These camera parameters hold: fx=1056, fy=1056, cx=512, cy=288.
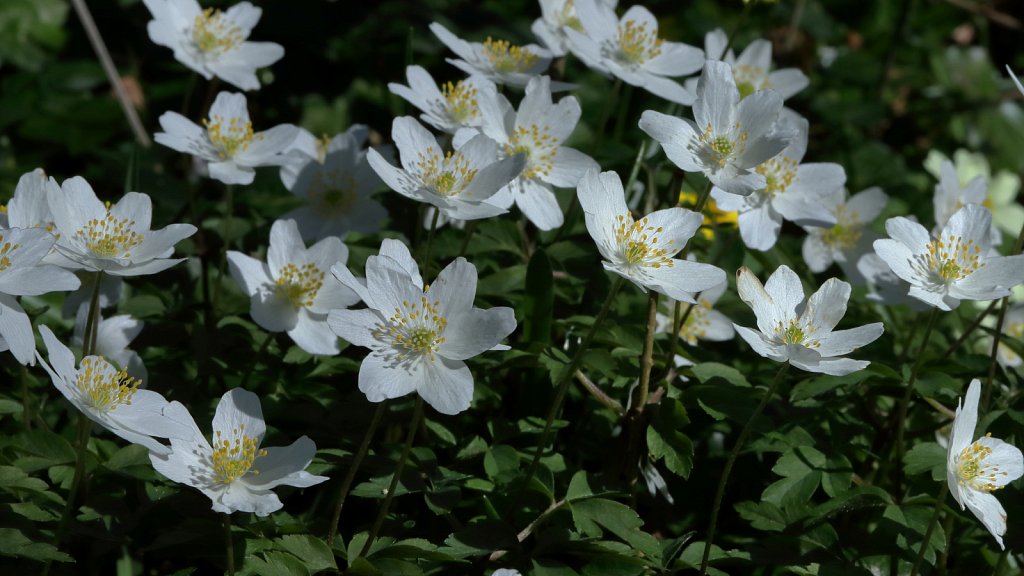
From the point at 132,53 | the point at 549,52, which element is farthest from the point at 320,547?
the point at 132,53

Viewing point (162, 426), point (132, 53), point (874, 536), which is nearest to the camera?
point (162, 426)

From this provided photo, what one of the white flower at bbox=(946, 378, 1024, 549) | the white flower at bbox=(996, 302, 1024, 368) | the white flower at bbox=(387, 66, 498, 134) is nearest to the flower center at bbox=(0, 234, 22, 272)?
the white flower at bbox=(387, 66, 498, 134)

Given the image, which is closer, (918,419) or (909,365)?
(909,365)

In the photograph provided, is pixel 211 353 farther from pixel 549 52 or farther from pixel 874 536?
pixel 874 536

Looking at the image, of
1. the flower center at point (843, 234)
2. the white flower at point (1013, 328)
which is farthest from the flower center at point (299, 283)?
the white flower at point (1013, 328)

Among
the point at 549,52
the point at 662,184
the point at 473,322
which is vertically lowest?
the point at 662,184

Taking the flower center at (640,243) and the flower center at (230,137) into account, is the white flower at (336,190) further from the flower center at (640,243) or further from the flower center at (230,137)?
the flower center at (640,243)

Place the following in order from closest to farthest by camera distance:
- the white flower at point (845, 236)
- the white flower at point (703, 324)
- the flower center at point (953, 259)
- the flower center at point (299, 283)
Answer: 1. the flower center at point (953, 259)
2. the flower center at point (299, 283)
3. the white flower at point (703, 324)
4. the white flower at point (845, 236)
